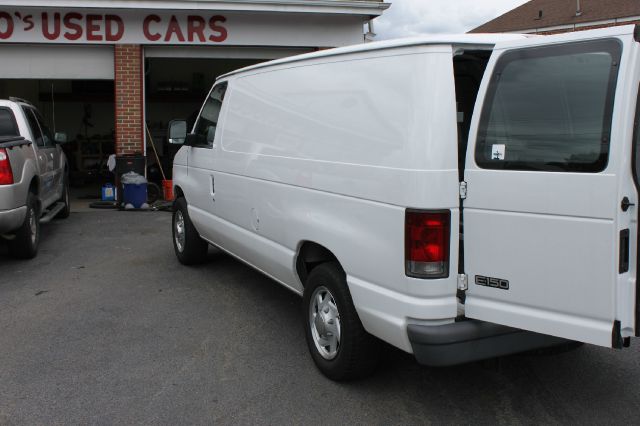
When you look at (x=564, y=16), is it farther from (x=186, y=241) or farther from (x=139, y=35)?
(x=186, y=241)

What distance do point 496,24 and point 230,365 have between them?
4158 centimetres

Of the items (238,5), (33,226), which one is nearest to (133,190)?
(238,5)

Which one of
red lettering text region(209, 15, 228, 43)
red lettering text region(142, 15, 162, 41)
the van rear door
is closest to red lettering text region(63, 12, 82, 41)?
red lettering text region(142, 15, 162, 41)

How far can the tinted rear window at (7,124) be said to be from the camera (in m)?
8.02

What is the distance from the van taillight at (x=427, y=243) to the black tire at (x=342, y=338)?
0.65 metres

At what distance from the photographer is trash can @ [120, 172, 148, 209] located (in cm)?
1156

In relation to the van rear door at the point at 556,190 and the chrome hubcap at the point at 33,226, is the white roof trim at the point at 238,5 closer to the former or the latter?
the chrome hubcap at the point at 33,226

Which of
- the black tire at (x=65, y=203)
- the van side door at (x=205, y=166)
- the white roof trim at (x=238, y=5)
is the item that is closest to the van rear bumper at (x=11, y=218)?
the van side door at (x=205, y=166)

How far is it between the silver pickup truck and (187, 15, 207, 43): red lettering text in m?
3.91

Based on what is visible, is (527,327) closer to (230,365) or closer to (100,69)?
(230,365)

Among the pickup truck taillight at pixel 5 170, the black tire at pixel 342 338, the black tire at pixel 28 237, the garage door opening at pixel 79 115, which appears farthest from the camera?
the garage door opening at pixel 79 115

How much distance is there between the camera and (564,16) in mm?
37031

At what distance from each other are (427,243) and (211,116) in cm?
346

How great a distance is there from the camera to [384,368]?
410cm
